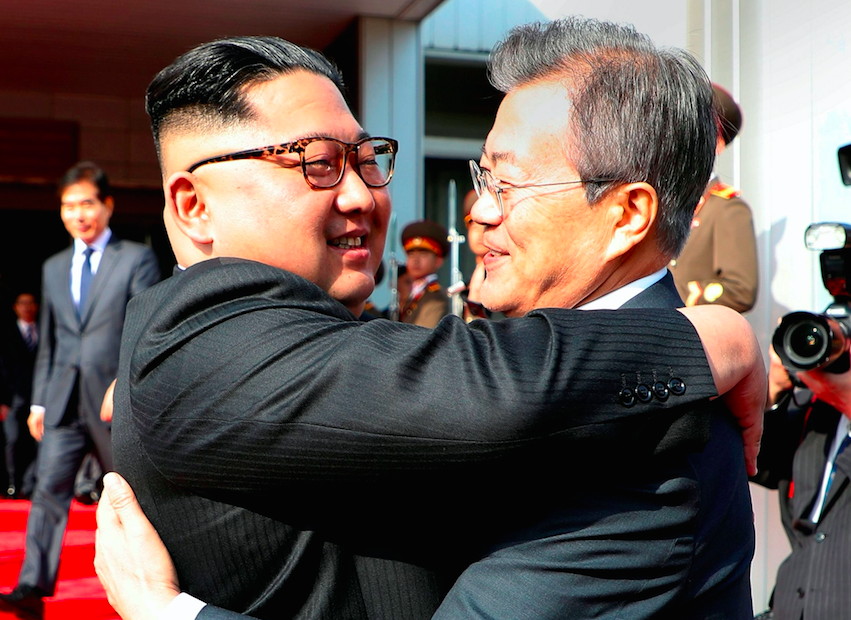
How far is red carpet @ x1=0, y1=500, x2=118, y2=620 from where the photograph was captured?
4.71 metres

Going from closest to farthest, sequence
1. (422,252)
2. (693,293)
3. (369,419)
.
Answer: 1. (369,419)
2. (693,293)
3. (422,252)

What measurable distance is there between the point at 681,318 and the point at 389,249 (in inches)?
268

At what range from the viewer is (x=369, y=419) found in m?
1.16

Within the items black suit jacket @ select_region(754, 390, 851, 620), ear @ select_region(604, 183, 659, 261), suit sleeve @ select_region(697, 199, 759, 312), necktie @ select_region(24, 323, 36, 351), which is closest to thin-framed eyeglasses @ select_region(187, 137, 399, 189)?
ear @ select_region(604, 183, 659, 261)

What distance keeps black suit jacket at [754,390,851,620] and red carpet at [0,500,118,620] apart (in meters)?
3.20

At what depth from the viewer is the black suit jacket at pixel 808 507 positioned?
2555 mm

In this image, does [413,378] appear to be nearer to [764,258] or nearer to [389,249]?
[764,258]

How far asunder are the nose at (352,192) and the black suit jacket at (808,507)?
5.37 feet

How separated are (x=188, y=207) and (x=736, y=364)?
0.89 metres

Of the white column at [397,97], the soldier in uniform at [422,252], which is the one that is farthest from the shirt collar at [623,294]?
the white column at [397,97]

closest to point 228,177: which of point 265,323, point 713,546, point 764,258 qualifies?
point 265,323

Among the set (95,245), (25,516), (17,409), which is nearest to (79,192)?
(95,245)

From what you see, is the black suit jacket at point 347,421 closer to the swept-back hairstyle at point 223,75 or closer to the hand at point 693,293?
the swept-back hairstyle at point 223,75

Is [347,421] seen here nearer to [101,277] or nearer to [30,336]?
[101,277]
